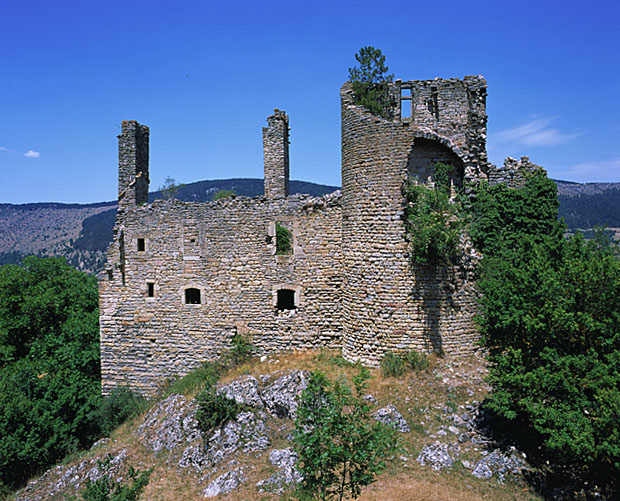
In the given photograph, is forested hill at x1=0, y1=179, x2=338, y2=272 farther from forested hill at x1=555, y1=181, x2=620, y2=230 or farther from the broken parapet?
the broken parapet

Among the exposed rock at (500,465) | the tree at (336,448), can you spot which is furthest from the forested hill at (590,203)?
the tree at (336,448)

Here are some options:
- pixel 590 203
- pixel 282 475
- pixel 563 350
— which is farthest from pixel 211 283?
pixel 590 203

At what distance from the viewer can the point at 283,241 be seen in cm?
1661

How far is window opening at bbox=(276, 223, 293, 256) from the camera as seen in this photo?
1567 cm

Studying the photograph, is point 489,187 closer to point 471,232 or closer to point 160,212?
point 471,232

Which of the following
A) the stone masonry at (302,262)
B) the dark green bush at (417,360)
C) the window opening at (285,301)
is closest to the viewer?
the dark green bush at (417,360)

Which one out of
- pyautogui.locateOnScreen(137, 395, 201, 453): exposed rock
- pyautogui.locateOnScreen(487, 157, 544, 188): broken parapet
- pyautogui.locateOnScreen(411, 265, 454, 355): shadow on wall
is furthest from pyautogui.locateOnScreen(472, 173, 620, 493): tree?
pyautogui.locateOnScreen(137, 395, 201, 453): exposed rock

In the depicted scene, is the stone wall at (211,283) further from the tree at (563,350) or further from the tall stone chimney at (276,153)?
the tree at (563,350)

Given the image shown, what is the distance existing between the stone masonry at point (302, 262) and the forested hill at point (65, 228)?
7950 cm

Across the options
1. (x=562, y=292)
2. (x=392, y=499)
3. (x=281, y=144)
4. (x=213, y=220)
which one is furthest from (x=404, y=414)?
(x=281, y=144)

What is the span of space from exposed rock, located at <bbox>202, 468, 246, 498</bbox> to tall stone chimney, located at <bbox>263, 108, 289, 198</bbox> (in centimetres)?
956

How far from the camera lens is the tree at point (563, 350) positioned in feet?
27.9

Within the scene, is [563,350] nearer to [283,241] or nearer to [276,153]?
[283,241]

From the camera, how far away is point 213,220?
16172 mm
